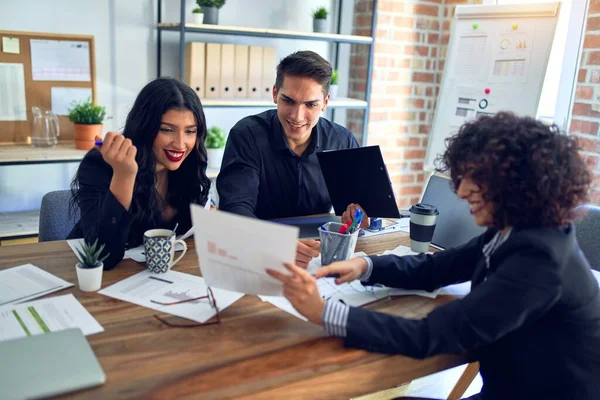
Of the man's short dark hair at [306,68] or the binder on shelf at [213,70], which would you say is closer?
the man's short dark hair at [306,68]

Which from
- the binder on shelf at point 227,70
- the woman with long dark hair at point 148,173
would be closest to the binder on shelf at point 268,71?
the binder on shelf at point 227,70

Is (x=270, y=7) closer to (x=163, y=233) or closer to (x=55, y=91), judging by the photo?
(x=55, y=91)

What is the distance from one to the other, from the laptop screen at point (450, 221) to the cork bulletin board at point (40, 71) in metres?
2.11

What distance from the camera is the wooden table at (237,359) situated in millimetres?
893

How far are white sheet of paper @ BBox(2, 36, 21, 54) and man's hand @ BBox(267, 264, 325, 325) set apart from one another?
8.02 feet

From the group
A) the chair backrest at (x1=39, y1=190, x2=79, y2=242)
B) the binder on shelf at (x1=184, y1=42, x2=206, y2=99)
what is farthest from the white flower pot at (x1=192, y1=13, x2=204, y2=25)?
the chair backrest at (x1=39, y1=190, x2=79, y2=242)

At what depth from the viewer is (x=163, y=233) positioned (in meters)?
1.38

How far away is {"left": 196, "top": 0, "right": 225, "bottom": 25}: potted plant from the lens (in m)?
3.04

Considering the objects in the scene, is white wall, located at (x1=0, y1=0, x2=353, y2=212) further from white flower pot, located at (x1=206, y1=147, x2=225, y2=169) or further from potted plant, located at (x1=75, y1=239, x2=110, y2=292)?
potted plant, located at (x1=75, y1=239, x2=110, y2=292)

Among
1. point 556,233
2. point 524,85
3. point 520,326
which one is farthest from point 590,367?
point 524,85

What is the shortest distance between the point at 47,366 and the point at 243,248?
368mm

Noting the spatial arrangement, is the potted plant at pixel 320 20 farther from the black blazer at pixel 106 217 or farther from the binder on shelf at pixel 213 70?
the black blazer at pixel 106 217

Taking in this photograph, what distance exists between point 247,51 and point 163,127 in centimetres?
170

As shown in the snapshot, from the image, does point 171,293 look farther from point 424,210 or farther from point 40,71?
point 40,71
